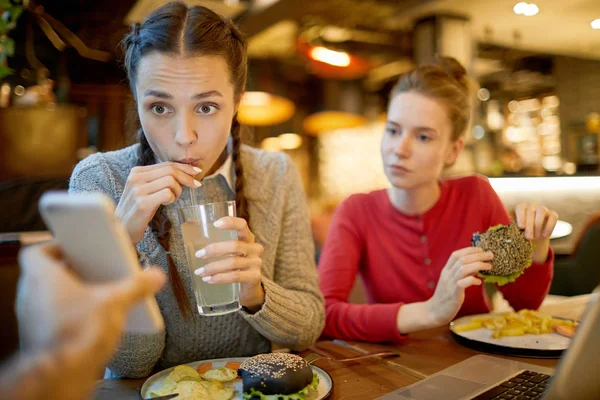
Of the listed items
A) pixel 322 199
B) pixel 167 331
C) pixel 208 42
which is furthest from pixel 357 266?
pixel 322 199

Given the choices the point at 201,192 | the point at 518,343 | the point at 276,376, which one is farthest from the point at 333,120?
the point at 276,376

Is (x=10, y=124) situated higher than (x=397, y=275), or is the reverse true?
(x=10, y=124)

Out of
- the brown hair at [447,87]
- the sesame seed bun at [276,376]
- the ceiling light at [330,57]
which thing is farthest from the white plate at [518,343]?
the ceiling light at [330,57]

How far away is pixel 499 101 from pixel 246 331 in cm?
683

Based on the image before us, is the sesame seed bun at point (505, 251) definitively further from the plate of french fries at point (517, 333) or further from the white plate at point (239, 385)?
the white plate at point (239, 385)

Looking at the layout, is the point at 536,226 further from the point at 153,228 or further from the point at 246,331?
the point at 153,228

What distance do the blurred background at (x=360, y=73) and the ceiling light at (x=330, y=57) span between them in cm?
1

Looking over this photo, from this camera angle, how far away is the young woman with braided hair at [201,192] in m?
1.04

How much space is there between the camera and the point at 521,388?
0.97 meters

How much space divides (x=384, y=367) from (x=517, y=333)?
412mm

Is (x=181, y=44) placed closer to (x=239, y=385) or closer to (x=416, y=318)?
(x=239, y=385)

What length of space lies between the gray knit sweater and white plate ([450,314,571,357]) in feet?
1.31

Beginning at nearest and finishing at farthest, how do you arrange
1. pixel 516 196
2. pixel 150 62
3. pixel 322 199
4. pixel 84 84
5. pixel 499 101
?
pixel 150 62, pixel 516 196, pixel 84 84, pixel 499 101, pixel 322 199

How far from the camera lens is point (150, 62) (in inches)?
46.6
